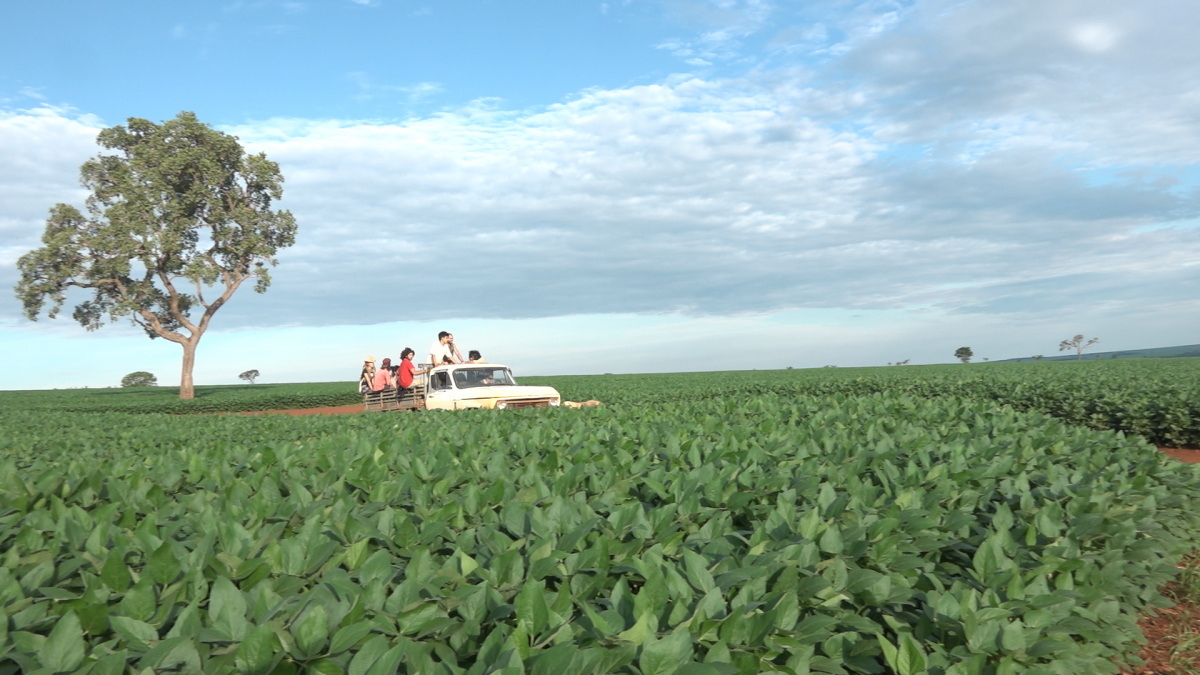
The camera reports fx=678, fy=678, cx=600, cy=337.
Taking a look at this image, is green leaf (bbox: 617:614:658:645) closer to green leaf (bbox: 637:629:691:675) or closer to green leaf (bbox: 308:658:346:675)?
green leaf (bbox: 637:629:691:675)

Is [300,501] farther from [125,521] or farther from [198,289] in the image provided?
[198,289]

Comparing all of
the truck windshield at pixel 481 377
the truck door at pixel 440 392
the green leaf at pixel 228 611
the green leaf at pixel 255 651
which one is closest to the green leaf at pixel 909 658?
the green leaf at pixel 255 651

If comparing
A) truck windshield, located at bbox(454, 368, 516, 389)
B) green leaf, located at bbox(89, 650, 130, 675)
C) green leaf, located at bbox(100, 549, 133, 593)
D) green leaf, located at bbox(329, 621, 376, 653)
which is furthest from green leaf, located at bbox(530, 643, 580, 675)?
truck windshield, located at bbox(454, 368, 516, 389)

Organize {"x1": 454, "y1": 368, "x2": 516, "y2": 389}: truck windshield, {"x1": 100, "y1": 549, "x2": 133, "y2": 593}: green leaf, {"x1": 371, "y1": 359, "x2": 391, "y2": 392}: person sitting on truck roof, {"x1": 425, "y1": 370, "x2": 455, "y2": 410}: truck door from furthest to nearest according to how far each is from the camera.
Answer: {"x1": 371, "y1": 359, "x2": 391, "y2": 392}: person sitting on truck roof → {"x1": 454, "y1": 368, "x2": 516, "y2": 389}: truck windshield → {"x1": 425, "y1": 370, "x2": 455, "y2": 410}: truck door → {"x1": 100, "y1": 549, "x2": 133, "y2": 593}: green leaf

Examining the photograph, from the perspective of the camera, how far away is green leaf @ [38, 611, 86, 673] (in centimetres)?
172

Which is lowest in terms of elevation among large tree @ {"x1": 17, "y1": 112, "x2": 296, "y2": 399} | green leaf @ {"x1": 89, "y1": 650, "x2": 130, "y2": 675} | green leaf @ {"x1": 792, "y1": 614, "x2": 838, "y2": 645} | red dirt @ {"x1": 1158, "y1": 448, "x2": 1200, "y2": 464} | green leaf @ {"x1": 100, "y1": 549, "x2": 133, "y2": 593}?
red dirt @ {"x1": 1158, "y1": 448, "x2": 1200, "y2": 464}

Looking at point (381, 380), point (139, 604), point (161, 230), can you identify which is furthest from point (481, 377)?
point (161, 230)

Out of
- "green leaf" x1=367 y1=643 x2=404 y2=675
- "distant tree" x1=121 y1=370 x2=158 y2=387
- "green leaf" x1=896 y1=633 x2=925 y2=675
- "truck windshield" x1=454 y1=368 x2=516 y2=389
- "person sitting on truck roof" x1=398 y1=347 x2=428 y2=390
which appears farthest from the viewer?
"distant tree" x1=121 y1=370 x2=158 y2=387

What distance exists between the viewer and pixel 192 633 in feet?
6.04

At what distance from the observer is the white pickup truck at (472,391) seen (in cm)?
1526

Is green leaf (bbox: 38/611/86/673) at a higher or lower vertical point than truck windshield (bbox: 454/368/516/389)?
lower

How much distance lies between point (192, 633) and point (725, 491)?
248 cm

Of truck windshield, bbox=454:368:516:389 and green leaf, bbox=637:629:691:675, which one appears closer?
green leaf, bbox=637:629:691:675

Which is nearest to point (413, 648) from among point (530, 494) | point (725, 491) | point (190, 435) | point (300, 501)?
point (530, 494)
